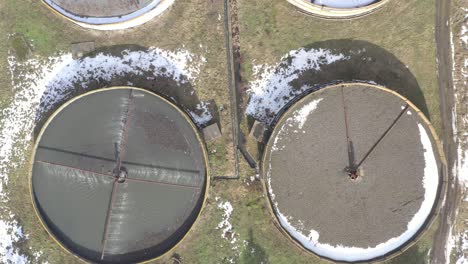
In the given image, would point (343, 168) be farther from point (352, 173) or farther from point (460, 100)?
point (460, 100)

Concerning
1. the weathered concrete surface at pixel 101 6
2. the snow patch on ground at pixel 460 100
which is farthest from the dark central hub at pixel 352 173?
the weathered concrete surface at pixel 101 6

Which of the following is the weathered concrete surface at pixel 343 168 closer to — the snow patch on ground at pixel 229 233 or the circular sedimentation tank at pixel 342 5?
the snow patch on ground at pixel 229 233

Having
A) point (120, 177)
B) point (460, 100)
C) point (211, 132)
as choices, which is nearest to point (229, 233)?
point (211, 132)

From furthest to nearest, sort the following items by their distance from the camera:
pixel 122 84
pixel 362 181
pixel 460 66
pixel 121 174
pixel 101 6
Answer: pixel 460 66, pixel 122 84, pixel 101 6, pixel 362 181, pixel 121 174

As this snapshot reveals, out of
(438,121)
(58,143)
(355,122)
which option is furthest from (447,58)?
(58,143)

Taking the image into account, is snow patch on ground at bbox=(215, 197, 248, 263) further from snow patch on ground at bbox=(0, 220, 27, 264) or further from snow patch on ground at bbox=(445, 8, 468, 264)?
snow patch on ground at bbox=(445, 8, 468, 264)

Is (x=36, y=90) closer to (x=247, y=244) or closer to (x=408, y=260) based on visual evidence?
(x=247, y=244)

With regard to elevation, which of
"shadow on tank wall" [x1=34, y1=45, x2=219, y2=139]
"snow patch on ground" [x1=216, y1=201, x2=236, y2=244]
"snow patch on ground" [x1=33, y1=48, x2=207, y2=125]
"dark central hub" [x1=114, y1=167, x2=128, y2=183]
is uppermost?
"snow patch on ground" [x1=33, y1=48, x2=207, y2=125]

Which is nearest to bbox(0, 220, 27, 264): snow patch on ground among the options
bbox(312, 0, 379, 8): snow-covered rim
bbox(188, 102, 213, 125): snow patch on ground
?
bbox(188, 102, 213, 125): snow patch on ground
